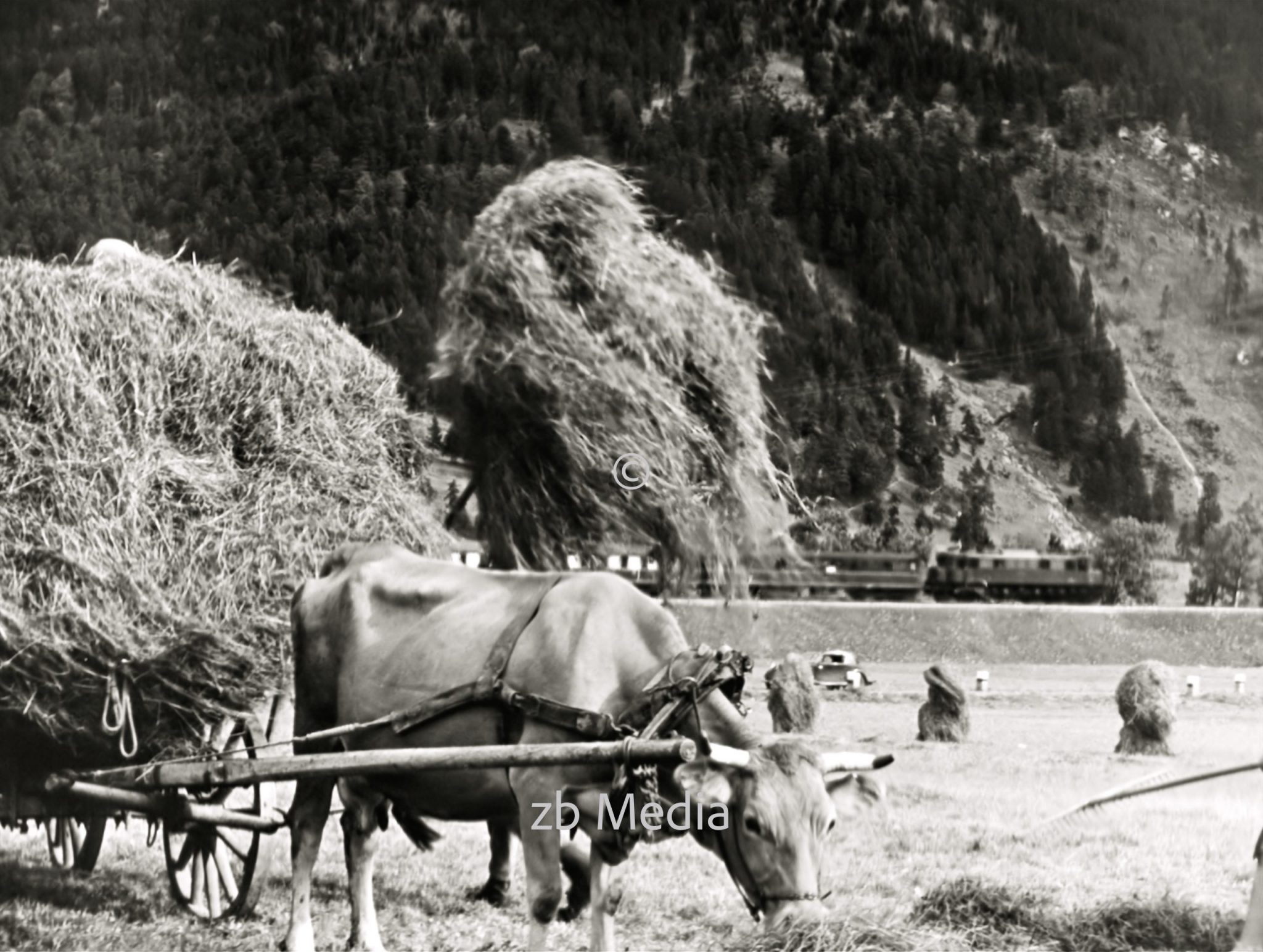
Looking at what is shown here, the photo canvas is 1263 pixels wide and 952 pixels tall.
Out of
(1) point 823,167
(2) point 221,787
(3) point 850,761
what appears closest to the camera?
(3) point 850,761

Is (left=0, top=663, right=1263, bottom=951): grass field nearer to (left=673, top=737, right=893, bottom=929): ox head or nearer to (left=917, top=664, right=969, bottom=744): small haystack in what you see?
(left=917, top=664, right=969, bottom=744): small haystack

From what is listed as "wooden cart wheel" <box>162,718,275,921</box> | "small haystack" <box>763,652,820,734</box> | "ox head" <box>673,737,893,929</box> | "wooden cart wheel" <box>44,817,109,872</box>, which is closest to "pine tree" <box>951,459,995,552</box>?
"small haystack" <box>763,652,820,734</box>

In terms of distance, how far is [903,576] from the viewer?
25.6 ft

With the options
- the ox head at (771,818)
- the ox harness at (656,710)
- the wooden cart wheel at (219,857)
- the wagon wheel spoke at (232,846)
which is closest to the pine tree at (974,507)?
the ox harness at (656,710)

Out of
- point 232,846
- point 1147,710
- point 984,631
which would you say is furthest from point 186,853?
point 984,631

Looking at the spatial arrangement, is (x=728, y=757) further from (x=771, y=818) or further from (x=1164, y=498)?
(x=1164, y=498)

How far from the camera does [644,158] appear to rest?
6871mm

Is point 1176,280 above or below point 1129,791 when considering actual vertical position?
above

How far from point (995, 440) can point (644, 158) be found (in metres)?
2.15

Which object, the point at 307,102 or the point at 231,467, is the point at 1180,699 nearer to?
the point at 231,467

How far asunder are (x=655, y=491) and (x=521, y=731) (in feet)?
4.68

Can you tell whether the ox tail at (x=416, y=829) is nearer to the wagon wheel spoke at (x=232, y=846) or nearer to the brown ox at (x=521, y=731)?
the brown ox at (x=521, y=731)

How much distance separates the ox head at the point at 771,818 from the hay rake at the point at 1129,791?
49.3 inches

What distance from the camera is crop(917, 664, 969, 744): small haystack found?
760cm
